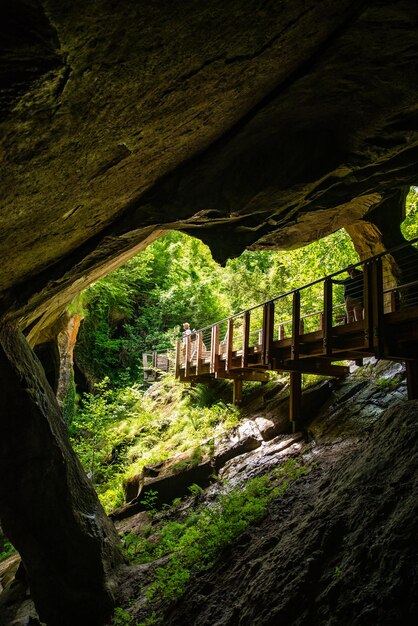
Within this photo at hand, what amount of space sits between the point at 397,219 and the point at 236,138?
29.5 feet

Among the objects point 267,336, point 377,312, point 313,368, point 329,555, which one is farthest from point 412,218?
point 329,555

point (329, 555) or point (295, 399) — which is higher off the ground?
point (295, 399)

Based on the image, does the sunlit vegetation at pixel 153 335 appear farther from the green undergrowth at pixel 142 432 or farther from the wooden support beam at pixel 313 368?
the wooden support beam at pixel 313 368

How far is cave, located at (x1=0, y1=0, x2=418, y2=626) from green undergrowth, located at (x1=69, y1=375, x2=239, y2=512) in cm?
548

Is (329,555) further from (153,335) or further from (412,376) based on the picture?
(153,335)

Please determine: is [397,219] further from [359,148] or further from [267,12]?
[267,12]

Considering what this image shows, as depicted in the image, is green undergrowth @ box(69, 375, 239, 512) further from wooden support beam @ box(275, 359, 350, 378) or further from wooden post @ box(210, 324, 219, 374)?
wooden support beam @ box(275, 359, 350, 378)

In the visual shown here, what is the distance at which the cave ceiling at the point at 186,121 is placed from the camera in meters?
2.76

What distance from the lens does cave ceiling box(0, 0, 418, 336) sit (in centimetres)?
276

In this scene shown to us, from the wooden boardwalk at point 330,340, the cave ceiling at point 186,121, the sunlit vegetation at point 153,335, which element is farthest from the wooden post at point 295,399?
the cave ceiling at point 186,121

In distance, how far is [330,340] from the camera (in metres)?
8.47

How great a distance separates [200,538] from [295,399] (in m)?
4.69

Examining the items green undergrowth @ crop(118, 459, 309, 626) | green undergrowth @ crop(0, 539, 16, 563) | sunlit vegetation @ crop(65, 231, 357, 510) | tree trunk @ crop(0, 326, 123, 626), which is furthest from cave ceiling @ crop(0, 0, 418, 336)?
green undergrowth @ crop(0, 539, 16, 563)

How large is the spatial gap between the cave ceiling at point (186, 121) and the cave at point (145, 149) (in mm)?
19
